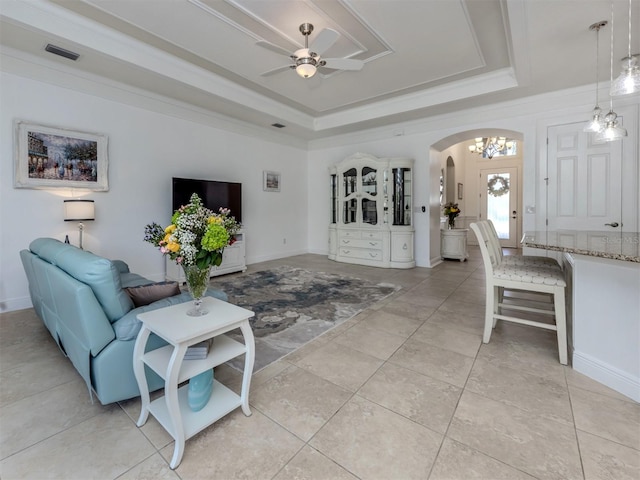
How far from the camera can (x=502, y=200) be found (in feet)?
27.3

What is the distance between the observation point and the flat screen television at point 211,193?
4.49 meters

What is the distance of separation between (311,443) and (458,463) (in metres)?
0.67

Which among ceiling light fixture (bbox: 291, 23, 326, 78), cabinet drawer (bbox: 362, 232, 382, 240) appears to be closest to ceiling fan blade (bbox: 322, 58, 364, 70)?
ceiling light fixture (bbox: 291, 23, 326, 78)

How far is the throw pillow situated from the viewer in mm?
1913

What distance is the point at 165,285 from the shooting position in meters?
2.06

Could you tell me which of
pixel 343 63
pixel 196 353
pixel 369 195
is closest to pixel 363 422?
pixel 196 353

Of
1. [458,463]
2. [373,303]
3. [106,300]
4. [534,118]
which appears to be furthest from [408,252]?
[106,300]

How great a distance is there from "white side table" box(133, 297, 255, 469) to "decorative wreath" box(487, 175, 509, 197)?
29.2 ft

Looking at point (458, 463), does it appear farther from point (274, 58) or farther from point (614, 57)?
point (614, 57)

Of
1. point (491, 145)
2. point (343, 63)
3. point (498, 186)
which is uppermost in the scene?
point (491, 145)

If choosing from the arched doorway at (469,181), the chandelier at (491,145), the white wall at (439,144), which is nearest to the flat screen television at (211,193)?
the white wall at (439,144)

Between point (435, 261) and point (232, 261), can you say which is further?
point (435, 261)

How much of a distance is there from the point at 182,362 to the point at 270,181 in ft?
17.2

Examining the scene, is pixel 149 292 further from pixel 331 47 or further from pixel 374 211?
pixel 374 211
